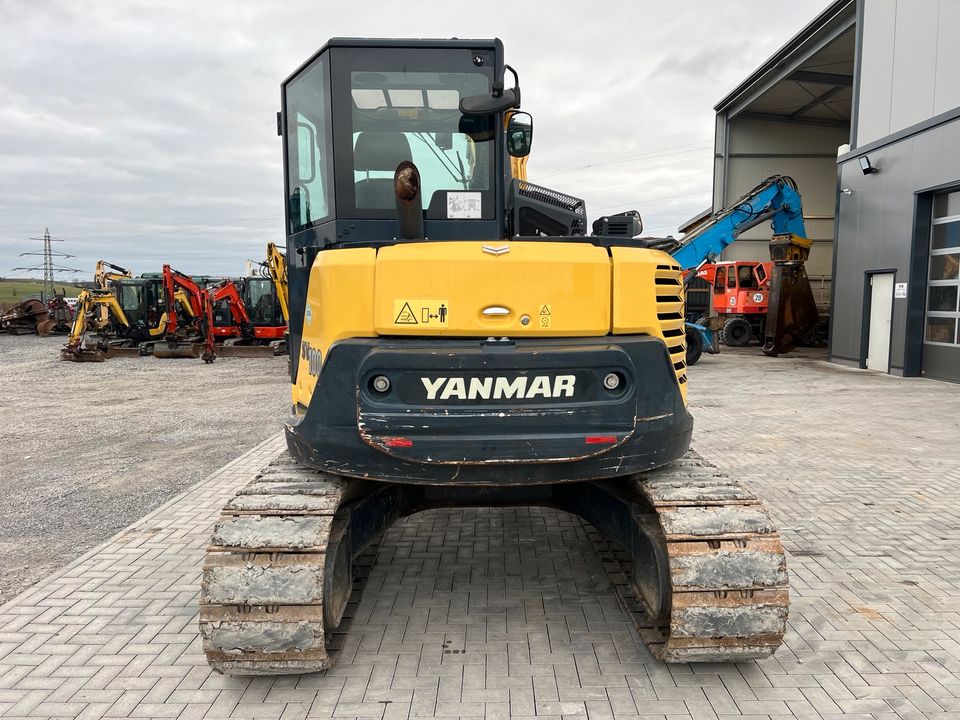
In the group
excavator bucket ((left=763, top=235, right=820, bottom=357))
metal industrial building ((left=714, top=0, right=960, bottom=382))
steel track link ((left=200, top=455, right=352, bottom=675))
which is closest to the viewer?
steel track link ((left=200, top=455, right=352, bottom=675))

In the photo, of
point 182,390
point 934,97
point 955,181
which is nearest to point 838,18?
point 934,97

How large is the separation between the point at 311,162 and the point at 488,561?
275cm

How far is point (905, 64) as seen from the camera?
14438 mm

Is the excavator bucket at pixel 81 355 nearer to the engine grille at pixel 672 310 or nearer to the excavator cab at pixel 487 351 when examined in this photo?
the excavator cab at pixel 487 351

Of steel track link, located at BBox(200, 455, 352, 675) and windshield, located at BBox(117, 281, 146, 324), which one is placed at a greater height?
windshield, located at BBox(117, 281, 146, 324)

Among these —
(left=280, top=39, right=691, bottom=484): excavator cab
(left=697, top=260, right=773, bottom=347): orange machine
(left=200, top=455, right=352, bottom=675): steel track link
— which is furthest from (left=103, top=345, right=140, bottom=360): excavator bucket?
(left=200, top=455, right=352, bottom=675): steel track link

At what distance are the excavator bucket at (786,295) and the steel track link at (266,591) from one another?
62.7ft

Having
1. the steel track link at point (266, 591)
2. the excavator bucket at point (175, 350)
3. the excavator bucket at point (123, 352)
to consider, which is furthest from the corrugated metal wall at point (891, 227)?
the excavator bucket at point (123, 352)

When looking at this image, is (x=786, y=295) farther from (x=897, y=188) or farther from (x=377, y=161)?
(x=377, y=161)

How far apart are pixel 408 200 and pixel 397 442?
116 centimetres

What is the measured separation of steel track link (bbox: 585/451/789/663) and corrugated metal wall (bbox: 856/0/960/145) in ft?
43.8

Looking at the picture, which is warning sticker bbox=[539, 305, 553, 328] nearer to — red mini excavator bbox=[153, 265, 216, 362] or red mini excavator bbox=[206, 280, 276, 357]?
red mini excavator bbox=[153, 265, 216, 362]

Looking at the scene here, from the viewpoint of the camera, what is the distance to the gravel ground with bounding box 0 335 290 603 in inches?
215

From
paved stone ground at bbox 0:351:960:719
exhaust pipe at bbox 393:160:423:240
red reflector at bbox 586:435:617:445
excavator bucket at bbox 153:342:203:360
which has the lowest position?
paved stone ground at bbox 0:351:960:719
